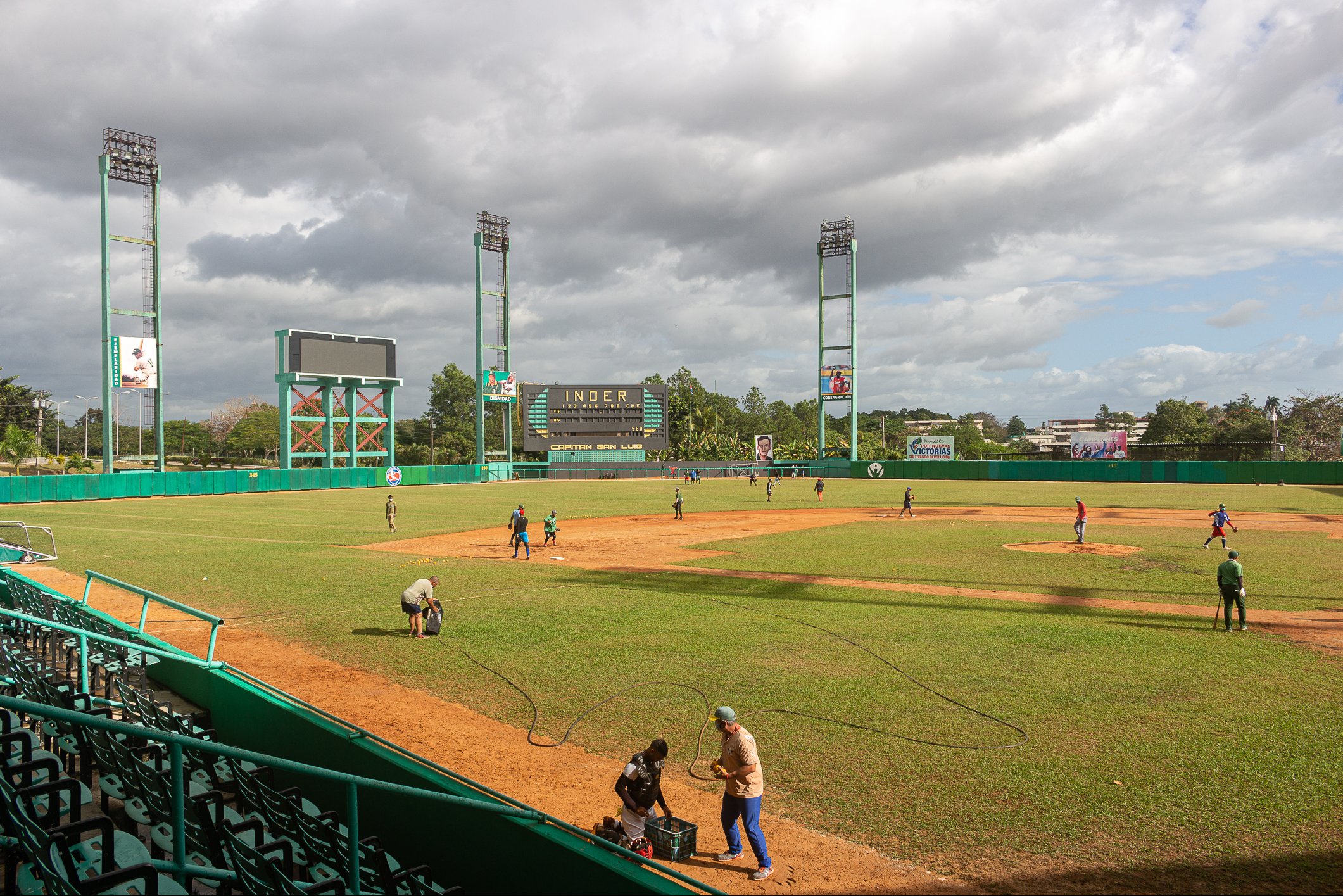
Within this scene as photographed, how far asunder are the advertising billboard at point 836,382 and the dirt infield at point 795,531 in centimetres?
4902

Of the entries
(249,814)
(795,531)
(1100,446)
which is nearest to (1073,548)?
(795,531)

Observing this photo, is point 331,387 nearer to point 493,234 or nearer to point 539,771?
point 493,234

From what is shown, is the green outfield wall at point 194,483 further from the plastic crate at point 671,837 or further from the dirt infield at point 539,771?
the plastic crate at point 671,837

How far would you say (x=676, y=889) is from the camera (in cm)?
474

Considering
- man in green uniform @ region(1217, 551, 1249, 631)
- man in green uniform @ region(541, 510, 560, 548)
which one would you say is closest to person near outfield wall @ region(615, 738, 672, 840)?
man in green uniform @ region(1217, 551, 1249, 631)

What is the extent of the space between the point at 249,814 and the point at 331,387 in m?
84.2

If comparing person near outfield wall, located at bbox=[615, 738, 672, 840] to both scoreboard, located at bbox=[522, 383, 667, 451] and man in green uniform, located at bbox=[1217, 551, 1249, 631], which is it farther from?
scoreboard, located at bbox=[522, 383, 667, 451]

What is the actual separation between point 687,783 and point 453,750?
10.2 ft

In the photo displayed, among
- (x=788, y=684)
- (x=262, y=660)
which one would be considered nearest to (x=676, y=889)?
(x=788, y=684)

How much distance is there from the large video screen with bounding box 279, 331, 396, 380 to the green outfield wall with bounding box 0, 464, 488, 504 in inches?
486

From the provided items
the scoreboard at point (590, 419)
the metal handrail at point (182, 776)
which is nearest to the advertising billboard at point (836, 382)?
the scoreboard at point (590, 419)

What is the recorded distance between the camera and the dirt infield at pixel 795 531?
1830 centimetres

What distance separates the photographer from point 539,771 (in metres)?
9.77

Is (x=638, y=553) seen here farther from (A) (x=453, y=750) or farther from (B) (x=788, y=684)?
(A) (x=453, y=750)
